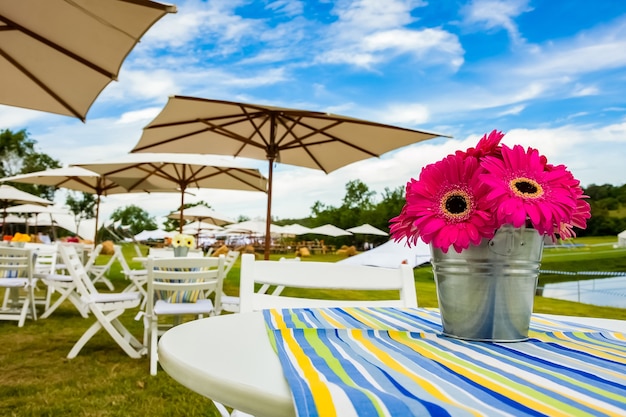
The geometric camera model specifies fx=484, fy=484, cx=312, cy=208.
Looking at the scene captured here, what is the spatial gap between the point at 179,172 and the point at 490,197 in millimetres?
9343

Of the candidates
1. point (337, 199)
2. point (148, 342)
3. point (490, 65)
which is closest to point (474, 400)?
point (148, 342)

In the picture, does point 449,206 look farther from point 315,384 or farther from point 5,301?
point 5,301

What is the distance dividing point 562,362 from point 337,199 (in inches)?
2047

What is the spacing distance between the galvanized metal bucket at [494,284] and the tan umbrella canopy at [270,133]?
4546 millimetres

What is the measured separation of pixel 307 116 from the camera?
5484 millimetres

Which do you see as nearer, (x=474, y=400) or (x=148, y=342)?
(x=474, y=400)

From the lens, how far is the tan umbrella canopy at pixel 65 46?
305 cm

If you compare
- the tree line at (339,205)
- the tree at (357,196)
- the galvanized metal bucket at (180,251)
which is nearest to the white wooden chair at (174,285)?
the galvanized metal bucket at (180,251)

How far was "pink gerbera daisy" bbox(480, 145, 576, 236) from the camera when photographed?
2.64 ft

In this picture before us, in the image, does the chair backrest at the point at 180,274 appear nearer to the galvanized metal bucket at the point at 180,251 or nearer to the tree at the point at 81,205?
the galvanized metal bucket at the point at 180,251

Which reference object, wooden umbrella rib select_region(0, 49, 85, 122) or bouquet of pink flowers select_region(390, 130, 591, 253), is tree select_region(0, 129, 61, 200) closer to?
wooden umbrella rib select_region(0, 49, 85, 122)

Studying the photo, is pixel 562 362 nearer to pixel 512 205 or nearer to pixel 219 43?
pixel 512 205

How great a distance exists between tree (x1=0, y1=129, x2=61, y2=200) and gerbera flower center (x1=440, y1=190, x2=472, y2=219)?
37967 mm

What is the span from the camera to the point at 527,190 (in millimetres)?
836
